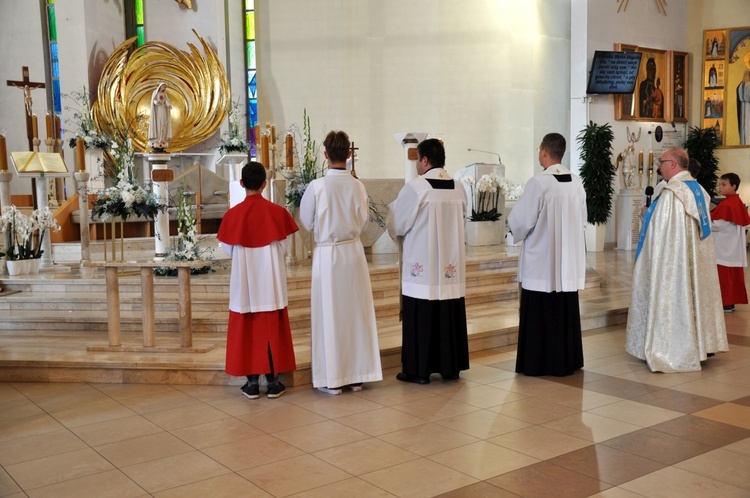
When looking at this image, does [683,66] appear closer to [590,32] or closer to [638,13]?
[638,13]

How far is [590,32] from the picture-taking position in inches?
580

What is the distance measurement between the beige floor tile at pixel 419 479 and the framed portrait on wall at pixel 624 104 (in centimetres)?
1248

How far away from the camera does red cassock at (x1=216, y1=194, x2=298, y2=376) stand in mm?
5238

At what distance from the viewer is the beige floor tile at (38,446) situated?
4.29 m

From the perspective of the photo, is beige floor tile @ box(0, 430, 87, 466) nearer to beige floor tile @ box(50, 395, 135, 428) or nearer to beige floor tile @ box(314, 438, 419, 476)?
beige floor tile @ box(50, 395, 135, 428)

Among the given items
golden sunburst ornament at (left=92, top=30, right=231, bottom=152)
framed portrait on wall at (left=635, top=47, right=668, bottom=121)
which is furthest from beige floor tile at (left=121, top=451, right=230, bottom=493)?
framed portrait on wall at (left=635, top=47, right=668, bottom=121)

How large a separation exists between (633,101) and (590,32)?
1.71 metres

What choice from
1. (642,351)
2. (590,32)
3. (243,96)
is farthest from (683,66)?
(642,351)

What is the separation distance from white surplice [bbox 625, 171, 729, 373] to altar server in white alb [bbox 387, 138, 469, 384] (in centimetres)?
162

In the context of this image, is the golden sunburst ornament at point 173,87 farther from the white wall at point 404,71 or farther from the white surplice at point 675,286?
the white surplice at point 675,286

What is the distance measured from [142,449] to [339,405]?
1.40m

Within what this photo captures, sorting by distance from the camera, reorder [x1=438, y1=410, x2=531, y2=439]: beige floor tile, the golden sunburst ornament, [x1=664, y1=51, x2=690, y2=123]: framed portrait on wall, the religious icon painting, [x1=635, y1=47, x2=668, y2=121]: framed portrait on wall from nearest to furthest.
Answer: [x1=438, y1=410, x2=531, y2=439]: beige floor tile, the golden sunburst ornament, [x1=635, y1=47, x2=668, y2=121]: framed portrait on wall, [x1=664, y1=51, x2=690, y2=123]: framed portrait on wall, the religious icon painting

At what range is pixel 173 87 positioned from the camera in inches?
559

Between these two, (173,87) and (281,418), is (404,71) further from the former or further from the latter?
(281,418)
